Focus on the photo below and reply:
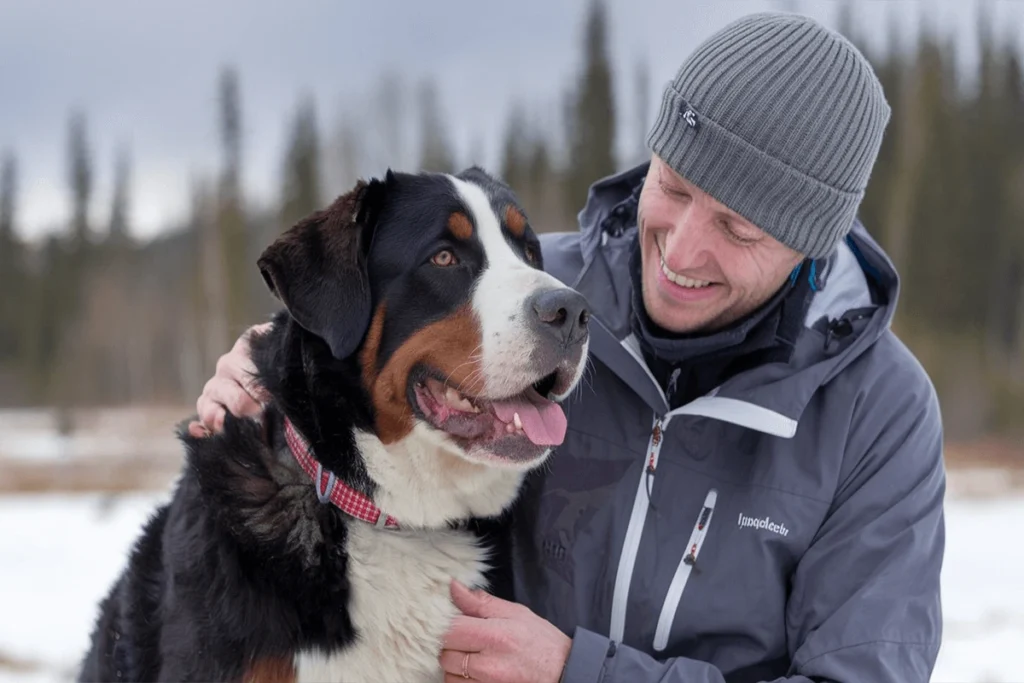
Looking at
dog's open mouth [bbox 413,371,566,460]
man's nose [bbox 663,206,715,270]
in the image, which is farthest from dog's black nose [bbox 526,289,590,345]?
man's nose [bbox 663,206,715,270]

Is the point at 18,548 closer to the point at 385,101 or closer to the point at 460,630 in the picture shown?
the point at 460,630

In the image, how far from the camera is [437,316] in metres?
2.50

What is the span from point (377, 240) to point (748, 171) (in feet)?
3.28

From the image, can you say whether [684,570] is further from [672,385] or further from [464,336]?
[464,336]

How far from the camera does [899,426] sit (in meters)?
2.60

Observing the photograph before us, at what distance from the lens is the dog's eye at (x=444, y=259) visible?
102 inches

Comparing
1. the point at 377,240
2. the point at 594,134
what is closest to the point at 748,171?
the point at 377,240

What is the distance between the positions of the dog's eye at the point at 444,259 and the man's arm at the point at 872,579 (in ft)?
3.31

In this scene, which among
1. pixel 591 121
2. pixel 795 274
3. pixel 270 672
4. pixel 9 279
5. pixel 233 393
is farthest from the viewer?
pixel 9 279

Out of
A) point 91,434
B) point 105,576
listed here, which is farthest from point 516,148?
point 105,576

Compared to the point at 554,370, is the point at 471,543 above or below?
below

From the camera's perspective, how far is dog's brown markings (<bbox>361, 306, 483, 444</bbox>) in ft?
7.98

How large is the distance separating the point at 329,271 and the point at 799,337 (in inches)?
50.5

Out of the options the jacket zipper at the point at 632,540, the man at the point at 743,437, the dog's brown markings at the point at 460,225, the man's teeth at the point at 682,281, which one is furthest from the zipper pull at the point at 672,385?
the dog's brown markings at the point at 460,225
